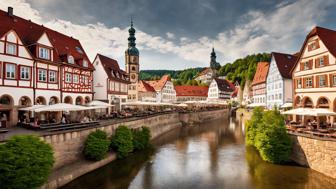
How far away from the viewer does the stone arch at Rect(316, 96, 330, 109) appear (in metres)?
27.3

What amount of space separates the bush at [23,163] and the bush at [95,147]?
→ 5846mm

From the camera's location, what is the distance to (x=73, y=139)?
1939cm

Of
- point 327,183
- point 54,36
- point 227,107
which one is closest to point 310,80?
point 327,183

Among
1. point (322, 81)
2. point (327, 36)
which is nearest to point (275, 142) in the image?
point (322, 81)

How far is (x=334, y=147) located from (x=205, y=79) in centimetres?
14158

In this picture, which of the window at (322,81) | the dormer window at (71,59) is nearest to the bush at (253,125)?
the window at (322,81)

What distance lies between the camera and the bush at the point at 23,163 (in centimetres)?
1241

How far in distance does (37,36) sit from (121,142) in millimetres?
14903

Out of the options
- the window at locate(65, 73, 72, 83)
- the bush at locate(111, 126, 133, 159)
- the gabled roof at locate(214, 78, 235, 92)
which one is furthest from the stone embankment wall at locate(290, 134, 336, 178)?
the gabled roof at locate(214, 78, 235, 92)

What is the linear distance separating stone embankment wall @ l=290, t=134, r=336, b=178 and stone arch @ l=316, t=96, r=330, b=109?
9.24m

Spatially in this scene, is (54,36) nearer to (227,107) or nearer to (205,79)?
(227,107)

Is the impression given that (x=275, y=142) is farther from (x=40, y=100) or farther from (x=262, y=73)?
(x=262, y=73)

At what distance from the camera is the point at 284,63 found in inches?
1757

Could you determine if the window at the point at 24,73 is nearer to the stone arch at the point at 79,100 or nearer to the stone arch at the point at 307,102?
the stone arch at the point at 79,100
